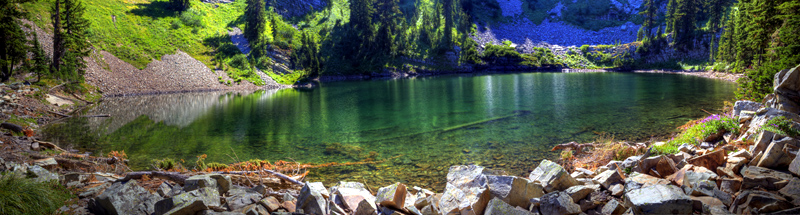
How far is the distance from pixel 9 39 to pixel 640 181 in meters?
51.5

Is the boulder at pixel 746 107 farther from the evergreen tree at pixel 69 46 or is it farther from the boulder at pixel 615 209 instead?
the evergreen tree at pixel 69 46

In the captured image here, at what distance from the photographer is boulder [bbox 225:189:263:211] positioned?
7551 mm

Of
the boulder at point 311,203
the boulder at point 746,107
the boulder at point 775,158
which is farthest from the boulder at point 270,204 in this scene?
the boulder at point 746,107

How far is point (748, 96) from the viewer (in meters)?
18.8

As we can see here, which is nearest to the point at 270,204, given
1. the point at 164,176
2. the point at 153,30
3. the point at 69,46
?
the point at 164,176

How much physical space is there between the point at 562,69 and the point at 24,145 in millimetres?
121053

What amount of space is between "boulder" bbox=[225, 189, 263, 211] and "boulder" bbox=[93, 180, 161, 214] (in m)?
1.50

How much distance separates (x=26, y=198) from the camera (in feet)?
22.3

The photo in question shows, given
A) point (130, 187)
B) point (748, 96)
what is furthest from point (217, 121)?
point (748, 96)

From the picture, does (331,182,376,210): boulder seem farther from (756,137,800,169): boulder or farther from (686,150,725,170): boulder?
(756,137,800,169): boulder

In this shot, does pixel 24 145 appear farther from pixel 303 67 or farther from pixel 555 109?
pixel 303 67

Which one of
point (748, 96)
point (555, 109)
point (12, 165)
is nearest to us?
point (12, 165)

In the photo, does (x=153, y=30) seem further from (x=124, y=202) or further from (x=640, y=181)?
(x=640, y=181)

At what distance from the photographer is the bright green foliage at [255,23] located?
95.4m
